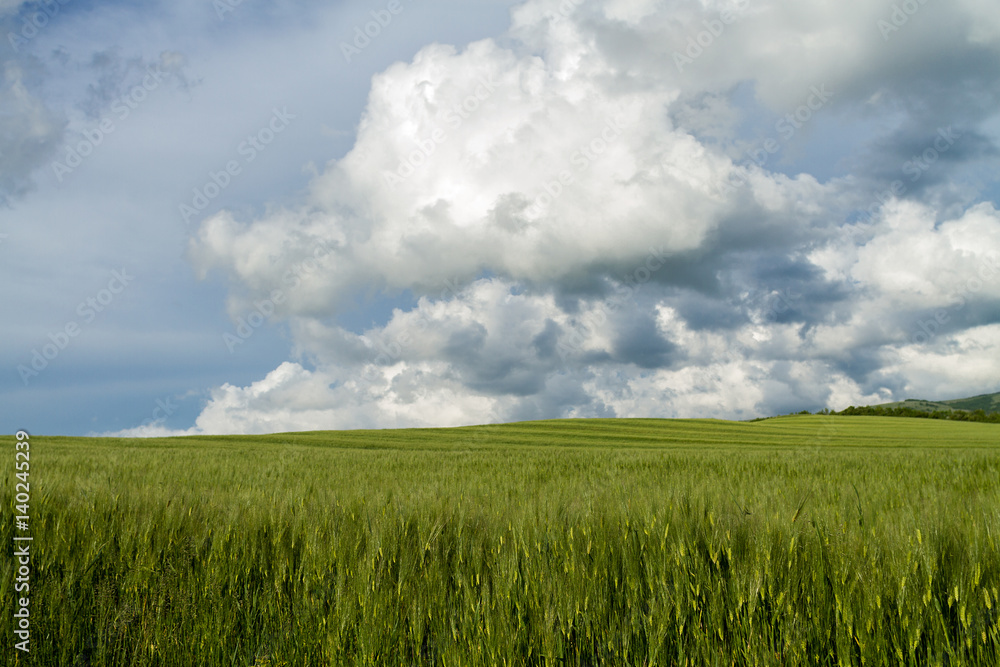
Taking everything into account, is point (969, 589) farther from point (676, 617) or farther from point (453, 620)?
point (453, 620)

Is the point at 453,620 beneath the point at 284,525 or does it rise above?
beneath

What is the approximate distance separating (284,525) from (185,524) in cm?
67

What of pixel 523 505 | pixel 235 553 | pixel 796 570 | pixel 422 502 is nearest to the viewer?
pixel 796 570

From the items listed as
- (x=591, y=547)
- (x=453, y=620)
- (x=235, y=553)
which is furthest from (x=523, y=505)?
(x=235, y=553)

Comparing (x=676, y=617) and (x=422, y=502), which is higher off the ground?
(x=422, y=502)

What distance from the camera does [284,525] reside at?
3.22 m

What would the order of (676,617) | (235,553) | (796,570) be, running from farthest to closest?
(235,553)
(796,570)
(676,617)

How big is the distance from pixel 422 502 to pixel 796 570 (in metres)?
2.07

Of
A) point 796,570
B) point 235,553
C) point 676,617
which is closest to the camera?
point 676,617

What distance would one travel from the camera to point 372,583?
2479 millimetres

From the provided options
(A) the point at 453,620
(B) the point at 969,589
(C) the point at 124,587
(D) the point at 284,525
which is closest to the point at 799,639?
(B) the point at 969,589

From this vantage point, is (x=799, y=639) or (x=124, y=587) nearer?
(x=799, y=639)

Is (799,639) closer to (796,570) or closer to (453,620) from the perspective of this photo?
(796,570)

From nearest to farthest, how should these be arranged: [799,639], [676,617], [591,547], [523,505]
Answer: [799,639] → [676,617] → [591,547] → [523,505]
